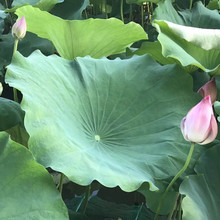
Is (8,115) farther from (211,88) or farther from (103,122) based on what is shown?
(211,88)

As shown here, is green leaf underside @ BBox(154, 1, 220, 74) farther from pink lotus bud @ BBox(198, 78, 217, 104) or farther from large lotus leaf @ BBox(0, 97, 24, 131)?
large lotus leaf @ BBox(0, 97, 24, 131)

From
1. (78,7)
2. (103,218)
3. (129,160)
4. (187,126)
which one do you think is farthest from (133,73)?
(78,7)

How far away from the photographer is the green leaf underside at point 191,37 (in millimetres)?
1137

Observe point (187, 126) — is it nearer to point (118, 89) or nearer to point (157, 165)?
point (157, 165)

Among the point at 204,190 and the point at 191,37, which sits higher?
the point at 191,37

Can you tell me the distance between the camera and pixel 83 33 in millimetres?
1384

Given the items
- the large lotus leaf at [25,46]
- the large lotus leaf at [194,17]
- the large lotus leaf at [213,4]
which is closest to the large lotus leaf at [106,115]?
the large lotus leaf at [194,17]

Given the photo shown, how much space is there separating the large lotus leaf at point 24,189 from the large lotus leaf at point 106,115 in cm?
4

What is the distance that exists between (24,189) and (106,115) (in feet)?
1.17

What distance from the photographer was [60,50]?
142 cm

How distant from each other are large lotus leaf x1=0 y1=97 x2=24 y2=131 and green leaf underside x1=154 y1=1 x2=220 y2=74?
1.45ft

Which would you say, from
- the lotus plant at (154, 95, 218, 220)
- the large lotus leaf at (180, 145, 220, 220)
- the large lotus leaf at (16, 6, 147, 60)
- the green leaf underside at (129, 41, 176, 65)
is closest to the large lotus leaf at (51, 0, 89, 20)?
the large lotus leaf at (16, 6, 147, 60)

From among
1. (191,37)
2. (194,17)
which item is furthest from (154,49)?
(194,17)

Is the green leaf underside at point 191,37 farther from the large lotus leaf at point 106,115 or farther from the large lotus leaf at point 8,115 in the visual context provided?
the large lotus leaf at point 8,115
